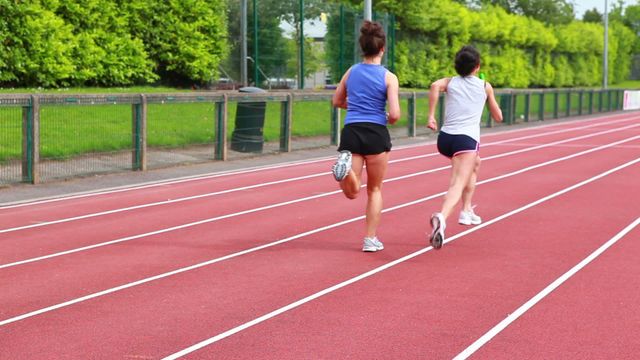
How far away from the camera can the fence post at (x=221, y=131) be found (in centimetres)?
2062

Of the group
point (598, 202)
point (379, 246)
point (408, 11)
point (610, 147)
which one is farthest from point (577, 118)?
point (379, 246)

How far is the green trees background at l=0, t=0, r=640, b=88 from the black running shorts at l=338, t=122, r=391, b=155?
14321mm

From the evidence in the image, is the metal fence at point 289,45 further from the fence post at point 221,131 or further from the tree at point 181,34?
the fence post at point 221,131

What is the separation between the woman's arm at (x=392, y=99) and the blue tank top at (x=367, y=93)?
0.16 feet

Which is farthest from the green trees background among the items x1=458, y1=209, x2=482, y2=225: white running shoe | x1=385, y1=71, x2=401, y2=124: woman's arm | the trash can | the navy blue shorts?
x1=385, y1=71, x2=401, y2=124: woman's arm

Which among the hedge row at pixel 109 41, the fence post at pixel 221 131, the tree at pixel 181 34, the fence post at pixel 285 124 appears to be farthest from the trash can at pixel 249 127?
the tree at pixel 181 34

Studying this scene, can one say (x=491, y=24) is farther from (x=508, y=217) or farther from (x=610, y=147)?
(x=508, y=217)

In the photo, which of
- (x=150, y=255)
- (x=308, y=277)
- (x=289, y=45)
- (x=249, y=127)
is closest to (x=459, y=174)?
(x=308, y=277)

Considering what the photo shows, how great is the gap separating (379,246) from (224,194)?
5.47m

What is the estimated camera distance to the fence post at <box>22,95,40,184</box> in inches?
612

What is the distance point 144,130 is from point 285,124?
5.37 m

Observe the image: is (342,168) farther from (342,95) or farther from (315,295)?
(315,295)

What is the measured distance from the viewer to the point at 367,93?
30.1 feet

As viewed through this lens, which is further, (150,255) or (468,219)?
(468,219)
